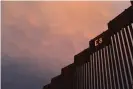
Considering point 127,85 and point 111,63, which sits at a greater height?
point 111,63

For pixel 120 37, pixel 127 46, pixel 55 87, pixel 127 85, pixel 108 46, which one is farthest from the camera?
pixel 55 87

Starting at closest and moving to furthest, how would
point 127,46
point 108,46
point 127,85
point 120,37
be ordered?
point 127,85 → point 127,46 → point 120,37 → point 108,46

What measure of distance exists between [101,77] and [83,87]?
19733mm

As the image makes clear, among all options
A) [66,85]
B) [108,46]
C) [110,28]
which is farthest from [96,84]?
[66,85]

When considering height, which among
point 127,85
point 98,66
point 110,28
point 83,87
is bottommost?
point 127,85

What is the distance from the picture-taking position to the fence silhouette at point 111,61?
326 ft

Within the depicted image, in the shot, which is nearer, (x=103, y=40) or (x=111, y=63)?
(x=111, y=63)

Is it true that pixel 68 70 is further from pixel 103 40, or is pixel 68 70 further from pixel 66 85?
pixel 103 40

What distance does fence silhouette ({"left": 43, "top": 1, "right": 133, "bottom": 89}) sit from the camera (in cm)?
9925

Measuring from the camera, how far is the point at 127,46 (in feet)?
338

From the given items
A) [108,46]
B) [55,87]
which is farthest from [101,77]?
[55,87]

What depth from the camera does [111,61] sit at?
107625mm

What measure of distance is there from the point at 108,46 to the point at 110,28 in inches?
442

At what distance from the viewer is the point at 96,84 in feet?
376
